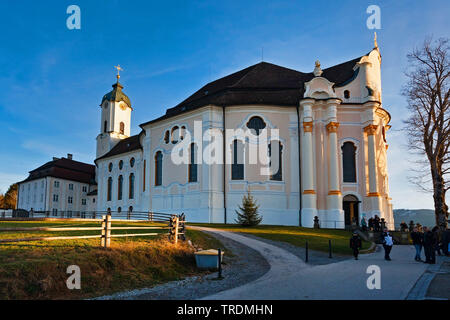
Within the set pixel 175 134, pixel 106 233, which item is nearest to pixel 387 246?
pixel 106 233

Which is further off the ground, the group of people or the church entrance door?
the church entrance door

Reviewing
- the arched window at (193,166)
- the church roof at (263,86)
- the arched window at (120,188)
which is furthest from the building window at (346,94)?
the arched window at (120,188)

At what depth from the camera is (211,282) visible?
11.9 meters

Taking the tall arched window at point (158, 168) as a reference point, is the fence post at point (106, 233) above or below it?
below

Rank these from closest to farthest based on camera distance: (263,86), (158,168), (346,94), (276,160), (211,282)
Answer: (211,282)
(276,160)
(346,94)
(263,86)
(158,168)

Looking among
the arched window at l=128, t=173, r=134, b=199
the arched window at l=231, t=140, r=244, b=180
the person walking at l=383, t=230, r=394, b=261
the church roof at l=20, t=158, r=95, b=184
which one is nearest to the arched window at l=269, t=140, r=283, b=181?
the arched window at l=231, t=140, r=244, b=180

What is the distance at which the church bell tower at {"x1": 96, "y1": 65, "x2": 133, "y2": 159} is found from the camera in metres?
61.9

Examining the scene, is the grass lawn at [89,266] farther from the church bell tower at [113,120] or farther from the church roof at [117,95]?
the church roof at [117,95]

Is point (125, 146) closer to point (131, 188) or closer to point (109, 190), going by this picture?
point (109, 190)

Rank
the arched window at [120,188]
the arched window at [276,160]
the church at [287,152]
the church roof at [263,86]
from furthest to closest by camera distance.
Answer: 1. the arched window at [120,188]
2. the church roof at [263,86]
3. the arched window at [276,160]
4. the church at [287,152]

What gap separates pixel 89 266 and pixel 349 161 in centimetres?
2952

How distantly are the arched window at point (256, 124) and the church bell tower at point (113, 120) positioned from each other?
105ft

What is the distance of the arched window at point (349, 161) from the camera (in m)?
35.9

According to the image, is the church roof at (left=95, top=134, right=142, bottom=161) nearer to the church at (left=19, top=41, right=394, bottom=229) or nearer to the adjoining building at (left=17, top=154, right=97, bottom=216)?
the adjoining building at (left=17, top=154, right=97, bottom=216)
